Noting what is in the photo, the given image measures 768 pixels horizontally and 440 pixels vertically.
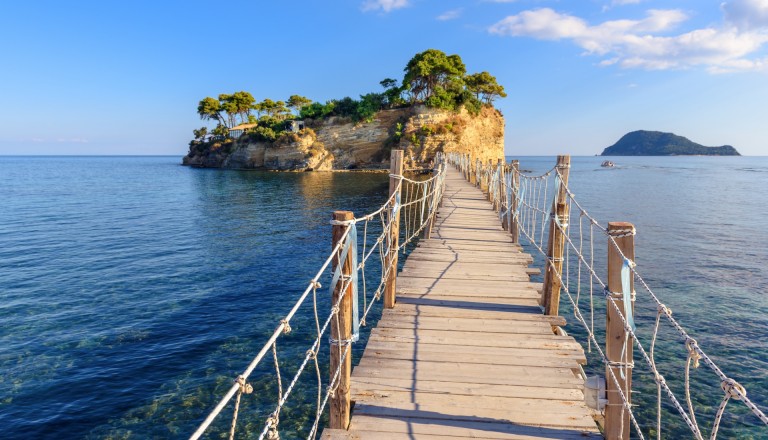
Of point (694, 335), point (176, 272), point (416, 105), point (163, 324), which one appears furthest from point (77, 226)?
point (416, 105)

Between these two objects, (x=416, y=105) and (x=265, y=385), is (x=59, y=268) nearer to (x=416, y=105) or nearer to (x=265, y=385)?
(x=265, y=385)

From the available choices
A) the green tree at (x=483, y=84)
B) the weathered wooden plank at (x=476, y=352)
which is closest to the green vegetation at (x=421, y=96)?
the green tree at (x=483, y=84)

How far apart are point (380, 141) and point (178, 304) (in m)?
51.3

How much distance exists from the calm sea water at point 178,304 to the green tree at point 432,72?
37410mm

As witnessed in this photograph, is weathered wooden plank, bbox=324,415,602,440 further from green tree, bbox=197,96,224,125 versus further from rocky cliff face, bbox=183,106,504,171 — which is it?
green tree, bbox=197,96,224,125

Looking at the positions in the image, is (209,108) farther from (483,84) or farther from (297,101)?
(483,84)

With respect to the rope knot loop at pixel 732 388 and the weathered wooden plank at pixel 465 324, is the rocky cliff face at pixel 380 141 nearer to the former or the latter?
the weathered wooden plank at pixel 465 324

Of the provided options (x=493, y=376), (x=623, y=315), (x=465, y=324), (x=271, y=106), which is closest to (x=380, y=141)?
(x=271, y=106)

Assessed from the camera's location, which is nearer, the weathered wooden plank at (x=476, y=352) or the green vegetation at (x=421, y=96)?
the weathered wooden plank at (x=476, y=352)

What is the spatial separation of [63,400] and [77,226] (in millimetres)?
18385

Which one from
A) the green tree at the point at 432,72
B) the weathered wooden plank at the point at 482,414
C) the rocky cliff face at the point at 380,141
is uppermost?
the green tree at the point at 432,72

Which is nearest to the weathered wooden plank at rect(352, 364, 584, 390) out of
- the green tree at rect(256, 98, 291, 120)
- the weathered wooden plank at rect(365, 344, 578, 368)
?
the weathered wooden plank at rect(365, 344, 578, 368)

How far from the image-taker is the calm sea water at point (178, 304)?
23.5 feet

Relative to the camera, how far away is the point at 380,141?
60.4 metres
